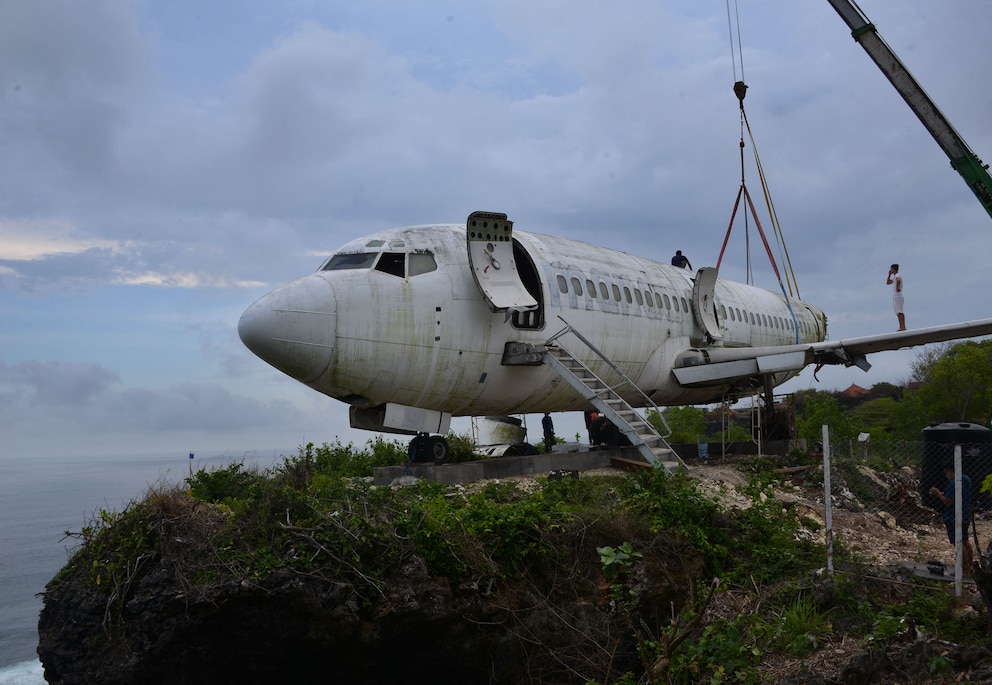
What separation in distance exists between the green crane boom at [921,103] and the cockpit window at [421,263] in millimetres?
12507

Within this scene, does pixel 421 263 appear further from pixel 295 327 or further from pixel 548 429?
pixel 548 429

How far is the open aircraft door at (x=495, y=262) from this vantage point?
12516mm

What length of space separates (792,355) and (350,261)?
373 inches

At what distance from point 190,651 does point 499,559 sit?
3.15 meters

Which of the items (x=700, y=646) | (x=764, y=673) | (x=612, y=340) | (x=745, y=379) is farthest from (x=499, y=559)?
(x=745, y=379)

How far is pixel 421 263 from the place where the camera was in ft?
40.9

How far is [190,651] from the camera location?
7.62 meters

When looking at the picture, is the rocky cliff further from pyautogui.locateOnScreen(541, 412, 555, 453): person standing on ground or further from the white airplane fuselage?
pyautogui.locateOnScreen(541, 412, 555, 453): person standing on ground

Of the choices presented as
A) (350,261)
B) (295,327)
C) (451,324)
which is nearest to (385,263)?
(350,261)

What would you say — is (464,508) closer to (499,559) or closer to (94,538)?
(499,559)

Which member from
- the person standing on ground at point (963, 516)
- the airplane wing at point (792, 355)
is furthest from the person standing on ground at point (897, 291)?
the person standing on ground at point (963, 516)

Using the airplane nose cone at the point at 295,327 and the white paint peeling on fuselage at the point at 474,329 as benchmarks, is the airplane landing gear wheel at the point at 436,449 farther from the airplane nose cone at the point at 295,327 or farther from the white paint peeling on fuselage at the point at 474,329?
the airplane nose cone at the point at 295,327

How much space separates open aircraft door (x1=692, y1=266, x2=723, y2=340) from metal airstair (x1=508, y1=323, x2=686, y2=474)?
5.21m

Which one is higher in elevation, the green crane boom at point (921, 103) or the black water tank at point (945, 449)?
the green crane boom at point (921, 103)
